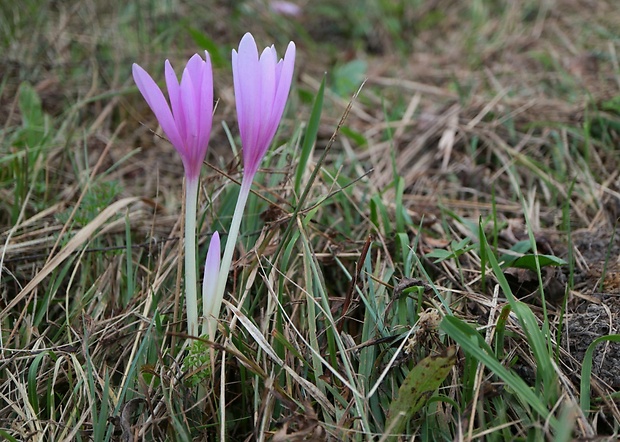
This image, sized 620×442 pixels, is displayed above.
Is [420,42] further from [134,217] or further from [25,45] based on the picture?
[134,217]

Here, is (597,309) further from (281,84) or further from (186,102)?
(186,102)

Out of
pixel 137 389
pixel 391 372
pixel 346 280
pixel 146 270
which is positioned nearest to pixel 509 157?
pixel 346 280

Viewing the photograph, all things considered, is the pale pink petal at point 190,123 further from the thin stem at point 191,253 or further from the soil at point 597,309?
the soil at point 597,309

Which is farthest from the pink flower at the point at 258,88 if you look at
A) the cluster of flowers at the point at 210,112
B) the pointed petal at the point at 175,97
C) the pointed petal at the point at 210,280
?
the pointed petal at the point at 210,280

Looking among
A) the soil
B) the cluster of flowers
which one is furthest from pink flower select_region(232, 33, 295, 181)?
the soil

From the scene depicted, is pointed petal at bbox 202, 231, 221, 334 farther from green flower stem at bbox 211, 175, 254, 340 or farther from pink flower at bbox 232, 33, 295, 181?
pink flower at bbox 232, 33, 295, 181

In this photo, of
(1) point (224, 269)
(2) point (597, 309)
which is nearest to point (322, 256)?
(1) point (224, 269)
